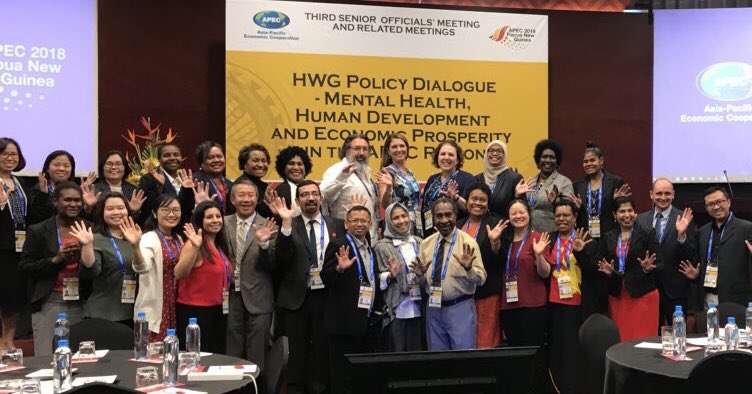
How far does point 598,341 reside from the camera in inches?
171

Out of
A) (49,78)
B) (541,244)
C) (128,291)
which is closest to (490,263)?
(541,244)

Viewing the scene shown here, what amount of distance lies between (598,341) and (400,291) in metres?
1.48

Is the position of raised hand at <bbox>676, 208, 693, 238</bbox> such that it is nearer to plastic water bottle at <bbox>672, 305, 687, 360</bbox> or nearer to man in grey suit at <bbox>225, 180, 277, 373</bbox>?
plastic water bottle at <bbox>672, 305, 687, 360</bbox>

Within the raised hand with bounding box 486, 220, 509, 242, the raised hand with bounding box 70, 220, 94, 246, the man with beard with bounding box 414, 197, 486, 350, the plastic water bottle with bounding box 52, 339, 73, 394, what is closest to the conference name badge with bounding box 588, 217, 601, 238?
the raised hand with bounding box 486, 220, 509, 242

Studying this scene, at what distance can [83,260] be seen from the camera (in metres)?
4.80

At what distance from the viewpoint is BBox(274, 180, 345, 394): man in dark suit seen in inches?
214

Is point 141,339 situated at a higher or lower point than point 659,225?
lower

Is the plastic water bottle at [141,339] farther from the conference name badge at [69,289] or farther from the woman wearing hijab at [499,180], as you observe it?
the woman wearing hijab at [499,180]

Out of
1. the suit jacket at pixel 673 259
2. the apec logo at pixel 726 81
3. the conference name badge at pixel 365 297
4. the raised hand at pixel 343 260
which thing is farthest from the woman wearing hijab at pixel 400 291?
the apec logo at pixel 726 81

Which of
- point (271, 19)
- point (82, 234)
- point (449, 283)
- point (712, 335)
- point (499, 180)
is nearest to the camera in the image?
point (712, 335)

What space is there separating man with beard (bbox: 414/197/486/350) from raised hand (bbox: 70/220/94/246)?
2.06m

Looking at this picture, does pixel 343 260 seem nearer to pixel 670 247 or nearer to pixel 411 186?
pixel 411 186

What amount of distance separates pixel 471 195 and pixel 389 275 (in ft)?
2.96

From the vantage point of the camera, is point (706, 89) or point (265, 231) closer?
point (265, 231)
